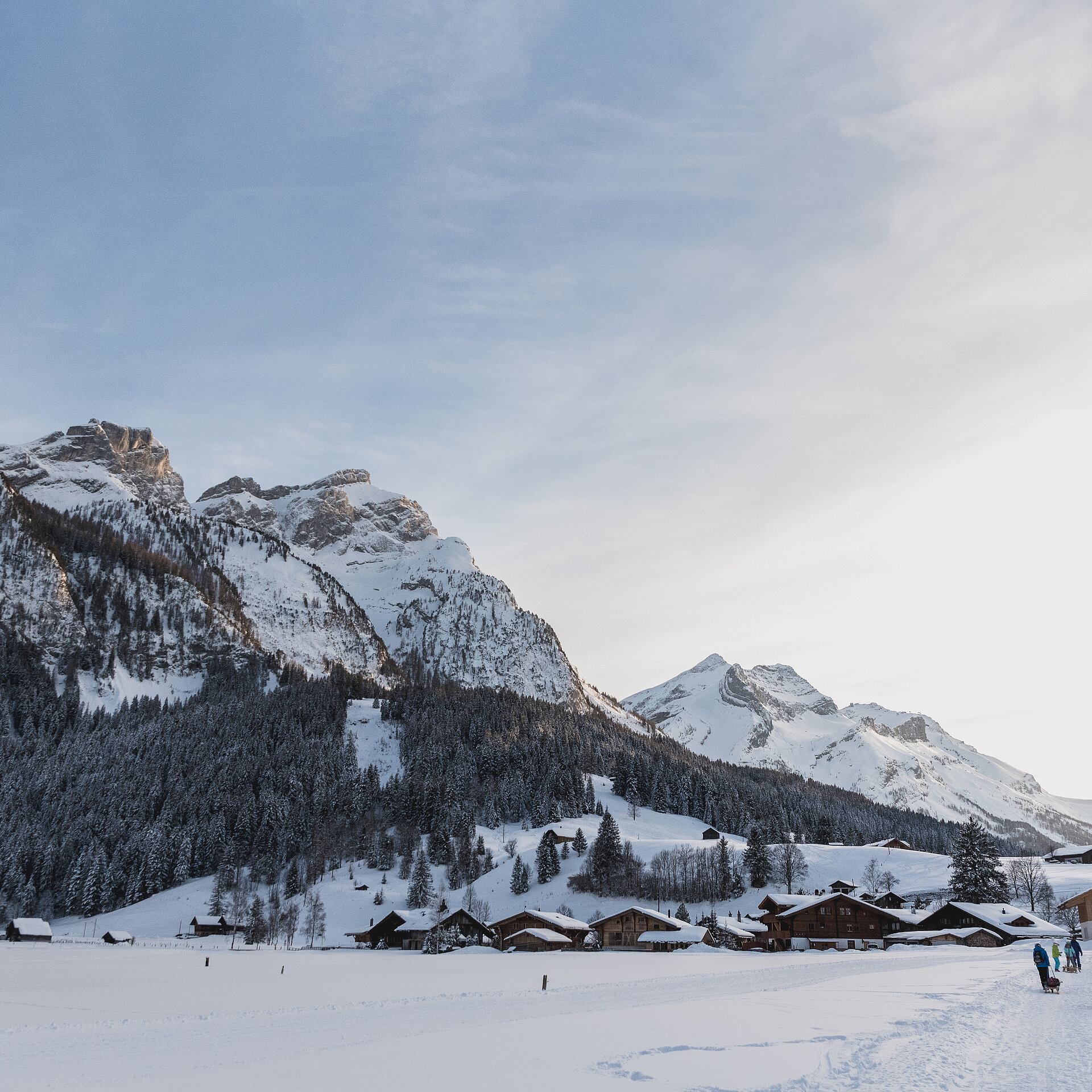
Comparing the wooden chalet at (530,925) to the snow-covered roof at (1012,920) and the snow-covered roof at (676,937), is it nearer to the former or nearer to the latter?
the snow-covered roof at (676,937)

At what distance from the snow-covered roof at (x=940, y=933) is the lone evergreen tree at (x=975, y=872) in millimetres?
10540

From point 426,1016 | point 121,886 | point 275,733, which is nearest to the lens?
point 426,1016

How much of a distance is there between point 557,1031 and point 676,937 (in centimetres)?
6883

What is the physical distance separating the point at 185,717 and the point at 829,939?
148 meters

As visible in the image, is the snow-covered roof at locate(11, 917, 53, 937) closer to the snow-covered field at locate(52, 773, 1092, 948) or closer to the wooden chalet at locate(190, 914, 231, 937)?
the snow-covered field at locate(52, 773, 1092, 948)

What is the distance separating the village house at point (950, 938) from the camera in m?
78.3

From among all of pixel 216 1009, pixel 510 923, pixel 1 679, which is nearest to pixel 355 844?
pixel 510 923

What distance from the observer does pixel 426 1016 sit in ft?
96.0

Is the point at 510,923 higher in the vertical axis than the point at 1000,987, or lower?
lower

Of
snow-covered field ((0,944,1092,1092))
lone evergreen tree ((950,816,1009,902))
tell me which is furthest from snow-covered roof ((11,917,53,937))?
lone evergreen tree ((950,816,1009,902))

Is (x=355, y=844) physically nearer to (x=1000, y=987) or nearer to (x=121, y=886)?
(x=121, y=886)

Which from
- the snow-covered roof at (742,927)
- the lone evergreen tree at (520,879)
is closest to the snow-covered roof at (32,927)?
the lone evergreen tree at (520,879)

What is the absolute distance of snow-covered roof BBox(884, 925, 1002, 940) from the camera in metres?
78.9

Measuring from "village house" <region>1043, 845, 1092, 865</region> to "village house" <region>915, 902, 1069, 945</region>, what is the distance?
248 feet
